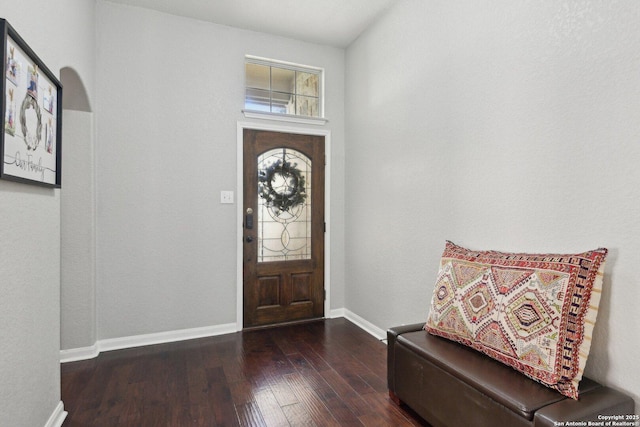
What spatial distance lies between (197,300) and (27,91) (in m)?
2.21

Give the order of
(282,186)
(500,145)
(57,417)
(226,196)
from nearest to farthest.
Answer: (57,417) → (500,145) → (226,196) → (282,186)

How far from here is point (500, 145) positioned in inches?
79.8

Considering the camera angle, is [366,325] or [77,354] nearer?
[77,354]

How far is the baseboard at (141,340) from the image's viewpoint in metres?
2.75

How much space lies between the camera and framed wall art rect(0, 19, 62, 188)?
130cm

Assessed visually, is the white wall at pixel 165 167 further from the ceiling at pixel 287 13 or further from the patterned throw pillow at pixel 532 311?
the patterned throw pillow at pixel 532 311

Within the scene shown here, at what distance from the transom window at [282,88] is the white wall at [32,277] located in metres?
1.64

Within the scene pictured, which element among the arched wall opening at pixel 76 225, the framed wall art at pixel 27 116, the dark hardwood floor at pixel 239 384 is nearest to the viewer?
the framed wall art at pixel 27 116

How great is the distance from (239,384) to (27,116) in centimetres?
194

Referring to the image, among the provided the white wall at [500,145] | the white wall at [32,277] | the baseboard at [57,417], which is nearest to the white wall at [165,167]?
the white wall at [32,277]

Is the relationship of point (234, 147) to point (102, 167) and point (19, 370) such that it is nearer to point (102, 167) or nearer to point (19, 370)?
point (102, 167)

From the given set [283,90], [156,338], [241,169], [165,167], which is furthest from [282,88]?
[156,338]

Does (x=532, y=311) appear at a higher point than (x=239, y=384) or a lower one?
higher

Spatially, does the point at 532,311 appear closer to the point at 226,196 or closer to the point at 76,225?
the point at 226,196
